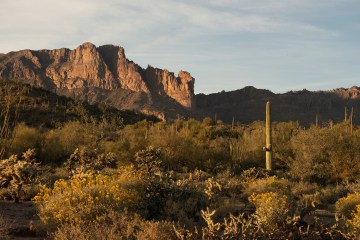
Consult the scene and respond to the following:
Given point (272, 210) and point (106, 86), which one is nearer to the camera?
point (272, 210)

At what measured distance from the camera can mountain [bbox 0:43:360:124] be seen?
11144 centimetres

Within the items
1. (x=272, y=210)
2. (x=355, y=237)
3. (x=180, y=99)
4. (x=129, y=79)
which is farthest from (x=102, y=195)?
(x=129, y=79)

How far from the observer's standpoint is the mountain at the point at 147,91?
11144 centimetres

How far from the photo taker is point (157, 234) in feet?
21.9

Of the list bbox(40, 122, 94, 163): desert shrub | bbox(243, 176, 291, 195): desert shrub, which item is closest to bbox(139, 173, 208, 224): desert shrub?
bbox(243, 176, 291, 195): desert shrub

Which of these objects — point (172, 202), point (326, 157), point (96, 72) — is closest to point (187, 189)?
point (172, 202)

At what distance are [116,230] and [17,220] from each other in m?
3.07

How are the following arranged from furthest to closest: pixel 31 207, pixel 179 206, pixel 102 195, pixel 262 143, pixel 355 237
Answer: pixel 262 143 → pixel 31 207 → pixel 179 206 → pixel 102 195 → pixel 355 237

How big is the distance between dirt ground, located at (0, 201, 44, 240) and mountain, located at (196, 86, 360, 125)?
9627cm

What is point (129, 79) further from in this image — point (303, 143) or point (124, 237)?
point (124, 237)

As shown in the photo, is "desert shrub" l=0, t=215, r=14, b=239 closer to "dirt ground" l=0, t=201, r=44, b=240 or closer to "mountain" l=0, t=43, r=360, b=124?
"dirt ground" l=0, t=201, r=44, b=240

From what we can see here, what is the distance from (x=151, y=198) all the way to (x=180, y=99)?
426 ft

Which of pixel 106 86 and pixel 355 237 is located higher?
pixel 106 86

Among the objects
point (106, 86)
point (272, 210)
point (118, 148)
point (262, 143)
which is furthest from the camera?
point (106, 86)
